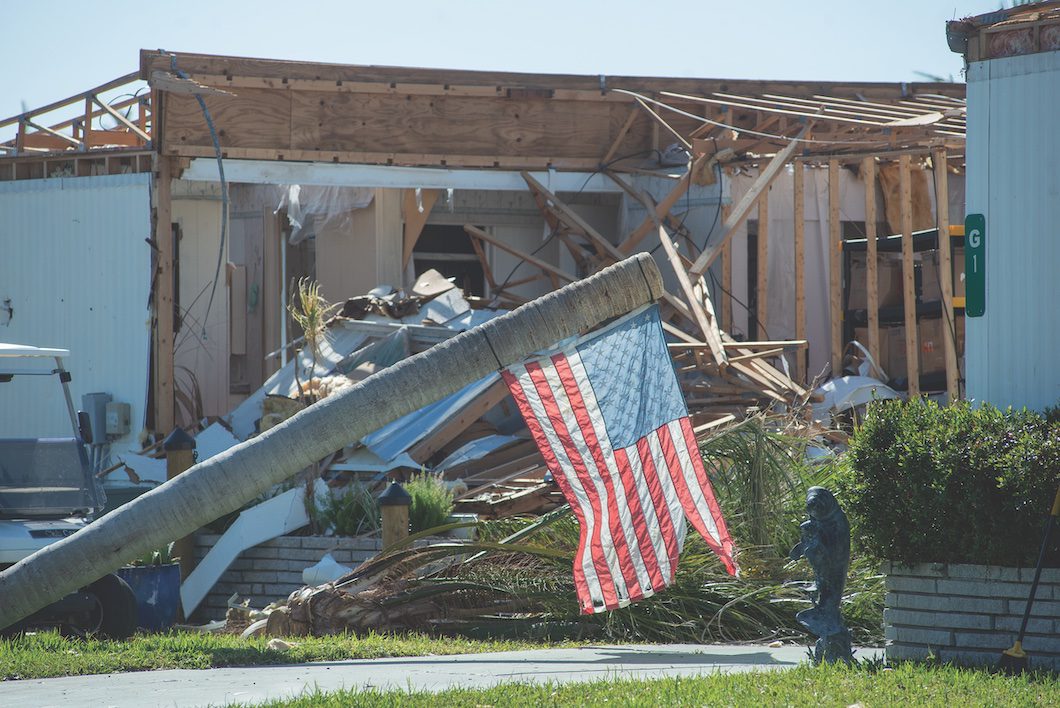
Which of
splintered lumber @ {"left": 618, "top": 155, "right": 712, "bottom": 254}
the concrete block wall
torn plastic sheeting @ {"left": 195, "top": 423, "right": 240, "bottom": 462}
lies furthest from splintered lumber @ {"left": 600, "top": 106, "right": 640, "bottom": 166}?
the concrete block wall

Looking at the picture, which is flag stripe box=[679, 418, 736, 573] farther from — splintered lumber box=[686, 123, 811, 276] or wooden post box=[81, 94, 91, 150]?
wooden post box=[81, 94, 91, 150]

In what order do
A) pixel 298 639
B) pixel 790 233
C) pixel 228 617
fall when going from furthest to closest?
pixel 790 233, pixel 228 617, pixel 298 639

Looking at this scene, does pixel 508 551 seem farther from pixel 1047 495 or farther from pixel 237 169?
pixel 237 169

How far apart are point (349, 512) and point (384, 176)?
20.9ft

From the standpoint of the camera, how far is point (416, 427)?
15.1 metres

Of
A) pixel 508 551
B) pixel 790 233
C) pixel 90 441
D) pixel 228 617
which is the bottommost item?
pixel 228 617

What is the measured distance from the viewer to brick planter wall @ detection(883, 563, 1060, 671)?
24.5ft

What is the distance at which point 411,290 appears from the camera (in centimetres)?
1781

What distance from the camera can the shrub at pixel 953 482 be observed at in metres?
7.41

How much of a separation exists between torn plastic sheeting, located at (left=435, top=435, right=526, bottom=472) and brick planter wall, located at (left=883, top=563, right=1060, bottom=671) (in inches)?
289

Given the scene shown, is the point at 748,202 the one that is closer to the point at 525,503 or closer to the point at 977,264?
the point at 525,503

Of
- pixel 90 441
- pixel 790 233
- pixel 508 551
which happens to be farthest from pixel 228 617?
pixel 790 233

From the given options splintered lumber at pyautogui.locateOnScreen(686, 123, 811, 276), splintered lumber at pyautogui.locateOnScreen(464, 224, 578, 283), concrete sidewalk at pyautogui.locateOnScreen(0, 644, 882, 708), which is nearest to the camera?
concrete sidewalk at pyautogui.locateOnScreen(0, 644, 882, 708)

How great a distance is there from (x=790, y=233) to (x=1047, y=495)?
40.1ft
